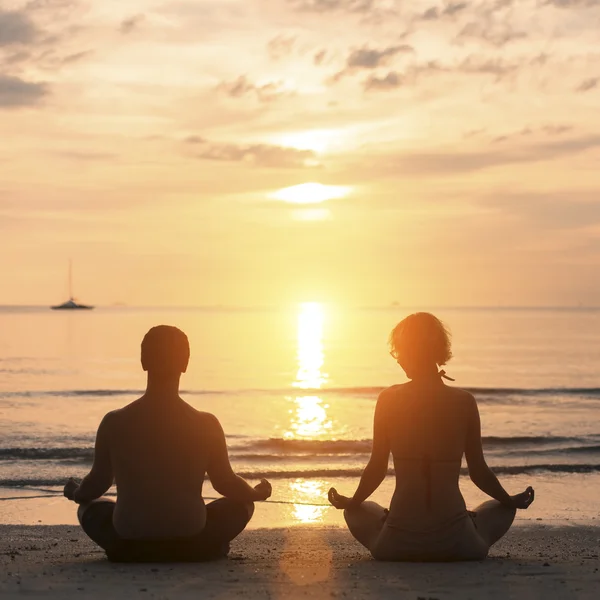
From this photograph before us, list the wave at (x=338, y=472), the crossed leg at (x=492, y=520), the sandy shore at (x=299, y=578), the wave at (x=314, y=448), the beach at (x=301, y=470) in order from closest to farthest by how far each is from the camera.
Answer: the sandy shore at (x=299, y=578)
the beach at (x=301, y=470)
the crossed leg at (x=492, y=520)
the wave at (x=338, y=472)
the wave at (x=314, y=448)

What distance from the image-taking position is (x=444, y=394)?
6.02 meters

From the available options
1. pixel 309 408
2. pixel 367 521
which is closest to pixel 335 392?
pixel 309 408

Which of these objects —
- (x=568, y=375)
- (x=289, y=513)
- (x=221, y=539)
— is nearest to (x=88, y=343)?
(x=568, y=375)

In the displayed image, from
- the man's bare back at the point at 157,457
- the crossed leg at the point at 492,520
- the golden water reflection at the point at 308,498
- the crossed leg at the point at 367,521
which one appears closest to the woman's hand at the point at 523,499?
the crossed leg at the point at 492,520

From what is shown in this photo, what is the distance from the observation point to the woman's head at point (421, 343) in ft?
19.5

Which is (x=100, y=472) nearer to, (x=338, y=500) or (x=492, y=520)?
(x=338, y=500)

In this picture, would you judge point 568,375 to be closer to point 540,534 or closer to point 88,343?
point 540,534

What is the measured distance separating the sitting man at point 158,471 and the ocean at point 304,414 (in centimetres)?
496

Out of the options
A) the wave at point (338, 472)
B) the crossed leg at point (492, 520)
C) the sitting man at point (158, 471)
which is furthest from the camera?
the wave at point (338, 472)

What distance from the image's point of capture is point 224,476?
20.0 ft

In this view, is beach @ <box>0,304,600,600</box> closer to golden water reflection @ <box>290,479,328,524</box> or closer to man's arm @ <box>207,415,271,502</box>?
golden water reflection @ <box>290,479,328,524</box>

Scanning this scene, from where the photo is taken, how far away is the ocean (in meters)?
13.8

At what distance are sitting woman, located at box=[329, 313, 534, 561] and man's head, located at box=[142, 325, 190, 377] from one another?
1454 mm

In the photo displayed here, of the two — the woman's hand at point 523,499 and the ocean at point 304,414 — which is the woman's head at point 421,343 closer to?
the woman's hand at point 523,499
